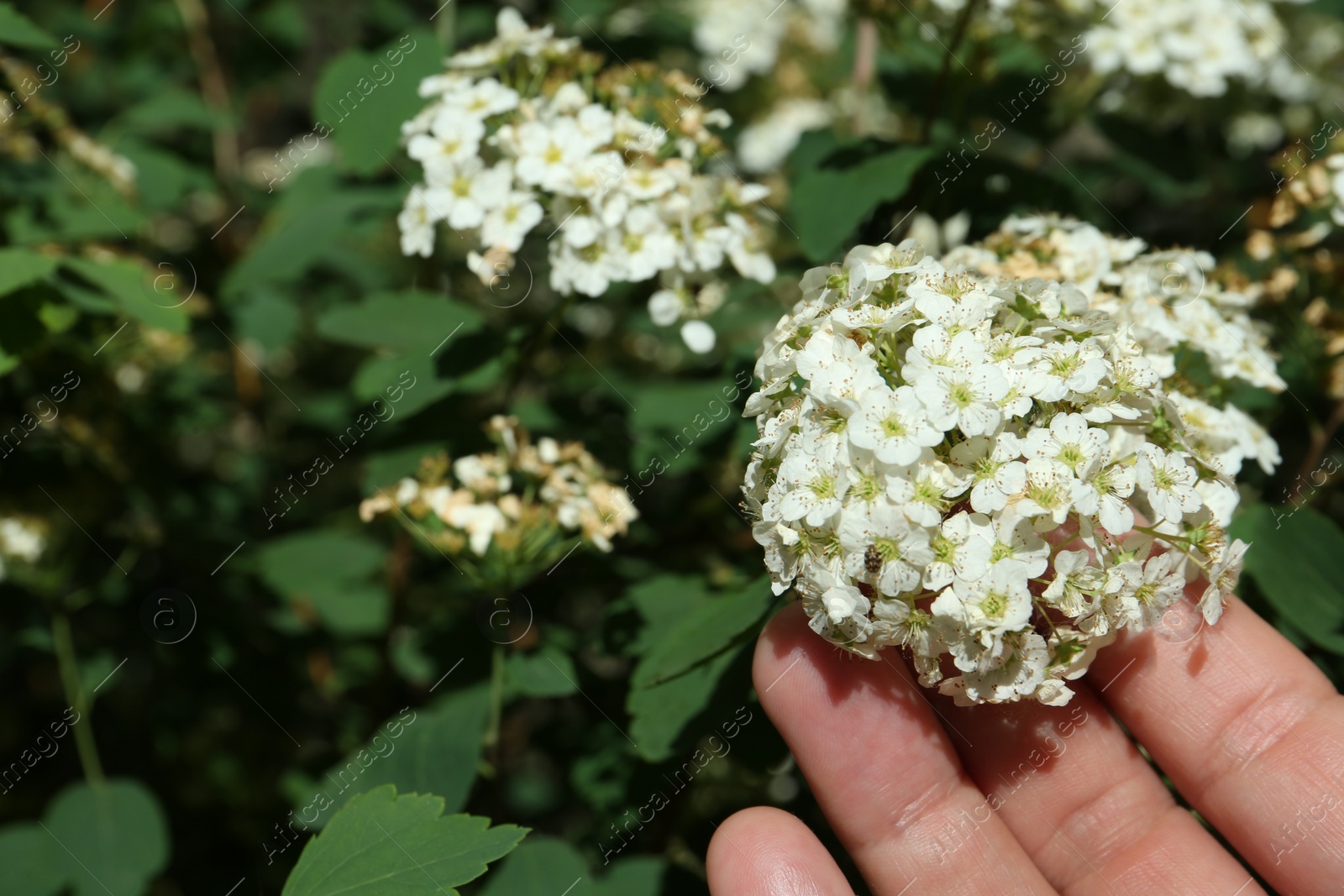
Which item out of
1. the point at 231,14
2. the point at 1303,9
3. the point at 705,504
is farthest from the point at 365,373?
the point at 1303,9

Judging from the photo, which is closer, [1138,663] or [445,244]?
[1138,663]

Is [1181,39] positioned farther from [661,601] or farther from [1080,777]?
[661,601]

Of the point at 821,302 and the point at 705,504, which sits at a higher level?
the point at 821,302

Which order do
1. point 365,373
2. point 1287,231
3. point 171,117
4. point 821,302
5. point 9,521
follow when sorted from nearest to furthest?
point 821,302 < point 365,373 < point 9,521 < point 1287,231 < point 171,117

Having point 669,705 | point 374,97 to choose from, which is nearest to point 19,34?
point 374,97

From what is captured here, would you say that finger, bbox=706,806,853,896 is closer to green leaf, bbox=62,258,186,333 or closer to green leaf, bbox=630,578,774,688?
green leaf, bbox=630,578,774,688

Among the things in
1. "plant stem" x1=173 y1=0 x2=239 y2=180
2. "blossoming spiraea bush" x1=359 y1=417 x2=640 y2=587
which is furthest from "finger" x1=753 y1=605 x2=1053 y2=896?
"plant stem" x1=173 y1=0 x2=239 y2=180

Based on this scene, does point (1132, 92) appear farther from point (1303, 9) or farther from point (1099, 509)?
point (1099, 509)
